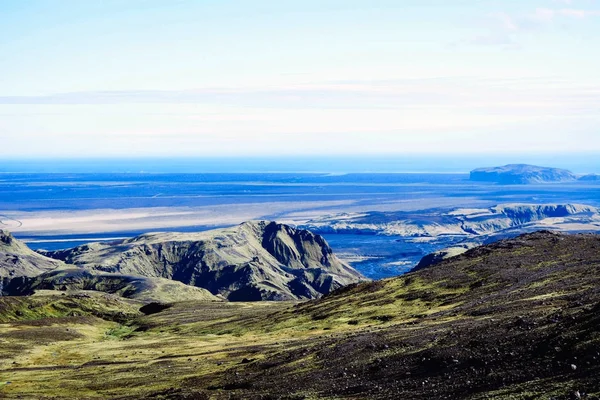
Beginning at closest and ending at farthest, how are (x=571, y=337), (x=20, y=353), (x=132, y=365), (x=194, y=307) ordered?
(x=571, y=337), (x=132, y=365), (x=20, y=353), (x=194, y=307)

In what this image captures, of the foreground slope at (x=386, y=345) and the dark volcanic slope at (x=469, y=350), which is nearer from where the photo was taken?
the dark volcanic slope at (x=469, y=350)

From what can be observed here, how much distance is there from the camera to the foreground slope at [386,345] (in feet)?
154

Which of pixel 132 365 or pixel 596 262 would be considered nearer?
→ pixel 132 365

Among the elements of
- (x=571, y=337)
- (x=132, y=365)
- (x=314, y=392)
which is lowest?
(x=132, y=365)

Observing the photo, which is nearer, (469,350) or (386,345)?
(469,350)

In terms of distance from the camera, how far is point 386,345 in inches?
2404

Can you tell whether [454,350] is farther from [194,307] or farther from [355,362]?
[194,307]

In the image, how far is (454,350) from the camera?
53031 millimetres

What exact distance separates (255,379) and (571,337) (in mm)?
25155

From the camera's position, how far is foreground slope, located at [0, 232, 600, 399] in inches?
1853

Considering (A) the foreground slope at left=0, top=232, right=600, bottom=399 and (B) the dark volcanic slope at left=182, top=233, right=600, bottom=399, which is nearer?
(B) the dark volcanic slope at left=182, top=233, right=600, bottom=399

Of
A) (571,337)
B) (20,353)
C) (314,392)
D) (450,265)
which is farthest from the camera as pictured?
(450,265)

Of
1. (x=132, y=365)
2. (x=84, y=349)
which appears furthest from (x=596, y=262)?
(x=84, y=349)

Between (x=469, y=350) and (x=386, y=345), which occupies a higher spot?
(x=469, y=350)
